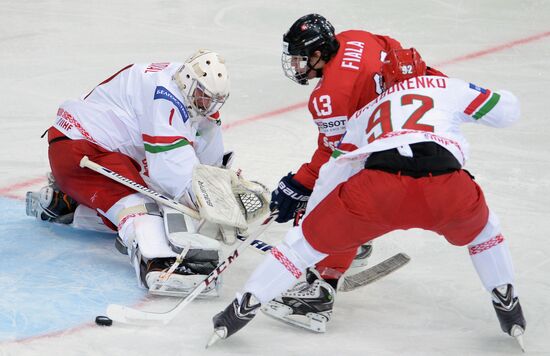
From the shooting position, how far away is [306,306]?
3.90 meters

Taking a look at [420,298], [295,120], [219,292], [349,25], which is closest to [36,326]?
[219,292]

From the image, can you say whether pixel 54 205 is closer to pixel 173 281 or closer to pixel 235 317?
pixel 173 281

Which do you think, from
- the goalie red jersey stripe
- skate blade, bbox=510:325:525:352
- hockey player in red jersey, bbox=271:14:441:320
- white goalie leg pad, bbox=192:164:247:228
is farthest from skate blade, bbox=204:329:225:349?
skate blade, bbox=510:325:525:352

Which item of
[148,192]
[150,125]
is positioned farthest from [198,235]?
[150,125]

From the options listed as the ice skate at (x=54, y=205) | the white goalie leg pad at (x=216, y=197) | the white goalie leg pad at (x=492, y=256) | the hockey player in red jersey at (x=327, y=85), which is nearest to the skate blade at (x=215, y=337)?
the hockey player in red jersey at (x=327, y=85)

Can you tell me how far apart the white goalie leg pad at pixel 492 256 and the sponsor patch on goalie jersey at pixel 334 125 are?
760mm

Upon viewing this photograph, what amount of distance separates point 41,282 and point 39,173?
4.57ft

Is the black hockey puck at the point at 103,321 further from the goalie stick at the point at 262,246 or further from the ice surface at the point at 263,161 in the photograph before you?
the goalie stick at the point at 262,246

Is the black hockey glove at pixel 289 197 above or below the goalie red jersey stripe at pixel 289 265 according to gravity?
below

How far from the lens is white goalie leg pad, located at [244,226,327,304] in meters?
3.55

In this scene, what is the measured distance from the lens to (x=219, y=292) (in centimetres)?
423

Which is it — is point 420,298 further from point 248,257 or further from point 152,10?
point 152,10

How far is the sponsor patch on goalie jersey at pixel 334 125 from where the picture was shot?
4.13 meters

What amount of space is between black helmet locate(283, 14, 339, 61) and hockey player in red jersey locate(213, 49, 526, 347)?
1.70 ft
